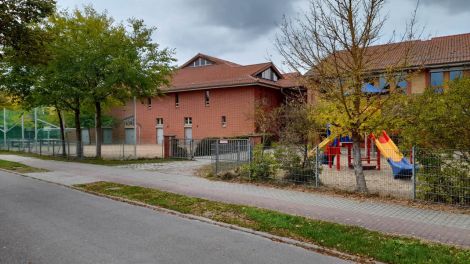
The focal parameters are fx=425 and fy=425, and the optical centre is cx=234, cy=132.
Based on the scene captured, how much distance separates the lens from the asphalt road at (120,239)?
19.0ft

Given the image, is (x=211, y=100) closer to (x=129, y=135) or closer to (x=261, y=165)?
(x=129, y=135)

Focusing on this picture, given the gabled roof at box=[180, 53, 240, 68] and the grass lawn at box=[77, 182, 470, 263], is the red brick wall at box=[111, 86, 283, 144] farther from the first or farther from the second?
the grass lawn at box=[77, 182, 470, 263]

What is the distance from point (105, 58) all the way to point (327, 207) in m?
15.8

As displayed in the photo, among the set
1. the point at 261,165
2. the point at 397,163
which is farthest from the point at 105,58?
the point at 397,163

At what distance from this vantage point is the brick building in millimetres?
38156

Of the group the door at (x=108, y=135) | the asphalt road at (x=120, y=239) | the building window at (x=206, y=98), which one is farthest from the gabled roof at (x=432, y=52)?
the door at (x=108, y=135)

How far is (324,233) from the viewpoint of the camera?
6.91m

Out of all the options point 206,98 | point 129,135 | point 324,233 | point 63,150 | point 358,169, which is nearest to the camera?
point 324,233

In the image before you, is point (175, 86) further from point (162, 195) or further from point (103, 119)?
point (162, 195)

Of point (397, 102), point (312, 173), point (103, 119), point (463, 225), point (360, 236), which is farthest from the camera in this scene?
point (103, 119)

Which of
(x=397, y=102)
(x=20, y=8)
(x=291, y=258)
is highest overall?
(x=20, y=8)

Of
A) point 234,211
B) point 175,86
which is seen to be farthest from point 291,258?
point 175,86

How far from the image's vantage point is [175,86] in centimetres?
4278

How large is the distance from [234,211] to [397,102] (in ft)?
16.5
